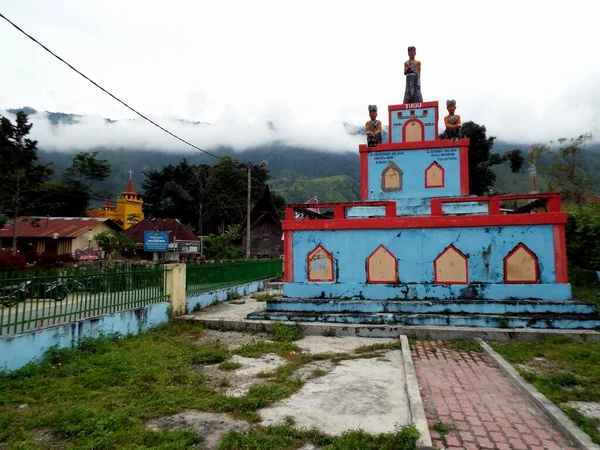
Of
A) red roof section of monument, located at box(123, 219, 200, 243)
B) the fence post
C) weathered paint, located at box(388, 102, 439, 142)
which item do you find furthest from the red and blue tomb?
red roof section of monument, located at box(123, 219, 200, 243)

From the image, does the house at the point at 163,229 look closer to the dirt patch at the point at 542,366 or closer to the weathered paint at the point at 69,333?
the weathered paint at the point at 69,333

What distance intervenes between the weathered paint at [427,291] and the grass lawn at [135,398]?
2.37m

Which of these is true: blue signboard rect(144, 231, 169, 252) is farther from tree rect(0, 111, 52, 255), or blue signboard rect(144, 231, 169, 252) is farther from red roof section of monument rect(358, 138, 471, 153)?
red roof section of monument rect(358, 138, 471, 153)

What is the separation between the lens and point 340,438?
328 centimetres

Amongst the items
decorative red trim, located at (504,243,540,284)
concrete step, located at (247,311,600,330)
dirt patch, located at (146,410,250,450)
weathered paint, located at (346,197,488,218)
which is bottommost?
dirt patch, located at (146,410,250,450)

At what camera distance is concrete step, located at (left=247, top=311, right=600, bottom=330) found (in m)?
7.16

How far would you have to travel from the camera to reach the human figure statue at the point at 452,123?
1124cm

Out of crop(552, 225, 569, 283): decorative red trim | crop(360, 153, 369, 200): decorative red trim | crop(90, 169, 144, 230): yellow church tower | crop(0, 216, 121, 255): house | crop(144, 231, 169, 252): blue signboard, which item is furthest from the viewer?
crop(90, 169, 144, 230): yellow church tower

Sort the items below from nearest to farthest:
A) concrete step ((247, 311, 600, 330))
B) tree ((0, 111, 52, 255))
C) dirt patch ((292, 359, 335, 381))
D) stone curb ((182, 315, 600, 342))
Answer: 1. dirt patch ((292, 359, 335, 381))
2. stone curb ((182, 315, 600, 342))
3. concrete step ((247, 311, 600, 330))
4. tree ((0, 111, 52, 255))

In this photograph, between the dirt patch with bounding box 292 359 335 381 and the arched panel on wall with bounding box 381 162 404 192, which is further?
the arched panel on wall with bounding box 381 162 404 192

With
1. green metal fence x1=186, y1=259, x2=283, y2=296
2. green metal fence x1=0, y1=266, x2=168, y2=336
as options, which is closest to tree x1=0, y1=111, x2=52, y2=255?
green metal fence x1=186, y1=259, x2=283, y2=296

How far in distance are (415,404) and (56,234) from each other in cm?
3179

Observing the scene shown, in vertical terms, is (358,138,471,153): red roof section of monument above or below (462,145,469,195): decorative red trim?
above

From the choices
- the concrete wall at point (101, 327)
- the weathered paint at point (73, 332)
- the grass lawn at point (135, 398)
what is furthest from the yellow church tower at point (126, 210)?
the grass lawn at point (135, 398)
